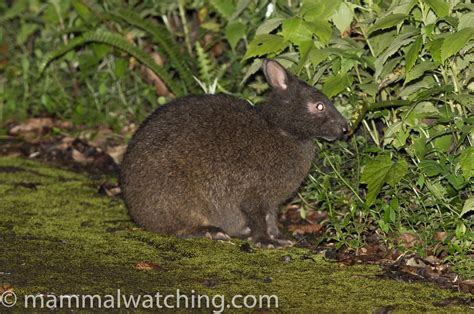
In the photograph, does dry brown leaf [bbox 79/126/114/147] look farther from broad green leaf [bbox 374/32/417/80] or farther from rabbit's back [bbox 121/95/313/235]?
broad green leaf [bbox 374/32/417/80]

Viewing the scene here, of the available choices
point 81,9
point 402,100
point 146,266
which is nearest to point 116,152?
point 81,9

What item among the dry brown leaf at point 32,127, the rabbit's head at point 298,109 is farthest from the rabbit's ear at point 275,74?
the dry brown leaf at point 32,127

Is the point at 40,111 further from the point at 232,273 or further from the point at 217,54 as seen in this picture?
the point at 232,273

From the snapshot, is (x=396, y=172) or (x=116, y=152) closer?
(x=396, y=172)

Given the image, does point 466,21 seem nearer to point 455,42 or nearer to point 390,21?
point 455,42

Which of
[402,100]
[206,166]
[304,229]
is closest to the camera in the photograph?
[402,100]

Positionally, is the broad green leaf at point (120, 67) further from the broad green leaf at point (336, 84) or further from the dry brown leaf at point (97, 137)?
the broad green leaf at point (336, 84)

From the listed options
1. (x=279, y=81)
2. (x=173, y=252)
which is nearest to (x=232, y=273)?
(x=173, y=252)
